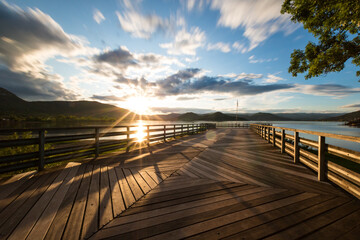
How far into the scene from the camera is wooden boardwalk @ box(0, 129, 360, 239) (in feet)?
5.73

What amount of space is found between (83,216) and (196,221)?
1.54 meters

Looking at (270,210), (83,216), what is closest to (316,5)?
(270,210)

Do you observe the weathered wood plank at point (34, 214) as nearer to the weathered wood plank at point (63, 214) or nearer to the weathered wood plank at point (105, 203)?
the weathered wood plank at point (63, 214)

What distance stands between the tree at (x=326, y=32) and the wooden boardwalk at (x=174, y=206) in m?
6.43

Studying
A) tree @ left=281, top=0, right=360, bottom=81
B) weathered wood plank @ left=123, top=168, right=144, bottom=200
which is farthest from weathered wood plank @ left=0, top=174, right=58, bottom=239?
tree @ left=281, top=0, right=360, bottom=81

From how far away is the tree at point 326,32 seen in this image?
6266mm

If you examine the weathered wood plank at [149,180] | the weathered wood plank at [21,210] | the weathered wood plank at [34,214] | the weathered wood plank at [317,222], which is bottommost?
the weathered wood plank at [317,222]

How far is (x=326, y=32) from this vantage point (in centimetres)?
712

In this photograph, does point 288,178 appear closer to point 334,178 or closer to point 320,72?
point 334,178

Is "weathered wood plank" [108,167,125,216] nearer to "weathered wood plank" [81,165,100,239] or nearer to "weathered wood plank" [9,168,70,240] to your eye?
"weathered wood plank" [81,165,100,239]

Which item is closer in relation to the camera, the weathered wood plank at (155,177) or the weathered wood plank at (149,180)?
the weathered wood plank at (149,180)

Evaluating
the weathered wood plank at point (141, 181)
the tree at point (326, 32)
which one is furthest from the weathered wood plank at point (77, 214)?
the tree at point (326, 32)

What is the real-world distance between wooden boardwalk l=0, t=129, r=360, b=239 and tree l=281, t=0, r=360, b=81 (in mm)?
6431

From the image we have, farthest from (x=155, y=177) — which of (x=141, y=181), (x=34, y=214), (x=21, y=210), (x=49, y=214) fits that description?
(x=21, y=210)
